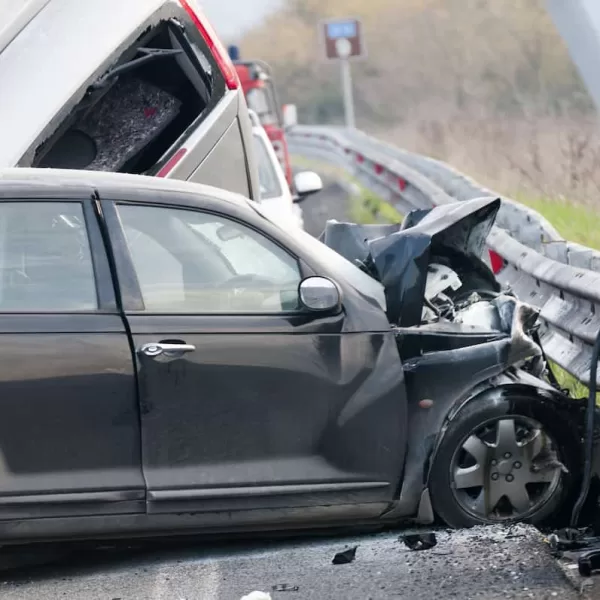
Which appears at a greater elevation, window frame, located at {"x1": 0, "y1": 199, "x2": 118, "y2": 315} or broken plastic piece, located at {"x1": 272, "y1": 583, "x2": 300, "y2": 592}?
window frame, located at {"x1": 0, "y1": 199, "x2": 118, "y2": 315}

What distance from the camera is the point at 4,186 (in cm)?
468

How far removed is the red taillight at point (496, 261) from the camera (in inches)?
326

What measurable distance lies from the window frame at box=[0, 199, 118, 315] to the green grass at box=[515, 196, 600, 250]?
6.26 m

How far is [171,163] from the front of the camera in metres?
7.65

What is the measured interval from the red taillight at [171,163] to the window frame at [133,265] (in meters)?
2.82

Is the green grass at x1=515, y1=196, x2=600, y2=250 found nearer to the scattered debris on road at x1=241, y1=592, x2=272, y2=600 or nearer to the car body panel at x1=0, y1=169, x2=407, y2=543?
the car body panel at x1=0, y1=169, x2=407, y2=543

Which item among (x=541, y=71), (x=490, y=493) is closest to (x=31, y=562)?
(x=490, y=493)

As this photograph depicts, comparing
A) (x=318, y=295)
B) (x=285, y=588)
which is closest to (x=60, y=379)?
(x=318, y=295)

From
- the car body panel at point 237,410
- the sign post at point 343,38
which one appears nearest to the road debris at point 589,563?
the car body panel at point 237,410

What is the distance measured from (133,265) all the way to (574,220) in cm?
790

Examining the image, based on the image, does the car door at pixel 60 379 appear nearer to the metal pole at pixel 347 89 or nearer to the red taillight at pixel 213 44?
the red taillight at pixel 213 44

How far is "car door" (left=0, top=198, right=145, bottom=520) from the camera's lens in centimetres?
448

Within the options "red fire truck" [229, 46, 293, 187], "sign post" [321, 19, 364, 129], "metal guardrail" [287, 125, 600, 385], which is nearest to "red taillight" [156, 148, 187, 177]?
"metal guardrail" [287, 125, 600, 385]

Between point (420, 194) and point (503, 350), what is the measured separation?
802cm
